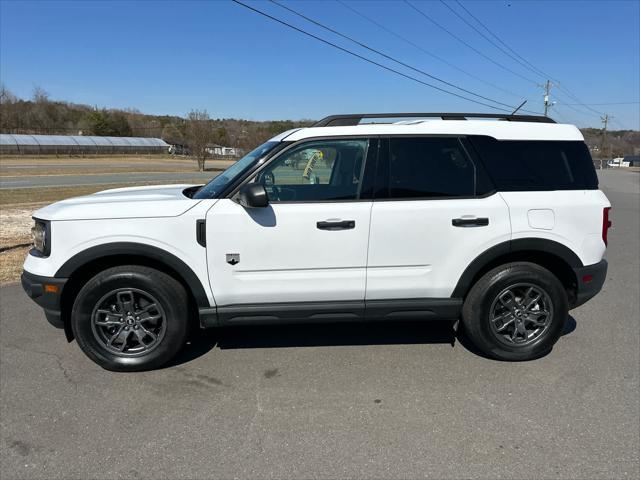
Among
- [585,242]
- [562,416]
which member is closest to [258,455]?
[562,416]

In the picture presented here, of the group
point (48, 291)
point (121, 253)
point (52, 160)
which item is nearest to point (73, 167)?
A: point (52, 160)

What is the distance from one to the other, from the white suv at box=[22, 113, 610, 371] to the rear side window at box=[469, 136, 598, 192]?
0.04ft

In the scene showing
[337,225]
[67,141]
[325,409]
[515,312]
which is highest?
[67,141]

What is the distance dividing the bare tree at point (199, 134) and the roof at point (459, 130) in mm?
40709

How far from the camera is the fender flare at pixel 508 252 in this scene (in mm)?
3664

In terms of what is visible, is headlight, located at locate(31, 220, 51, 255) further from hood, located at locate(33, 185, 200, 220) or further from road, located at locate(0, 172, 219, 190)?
road, located at locate(0, 172, 219, 190)

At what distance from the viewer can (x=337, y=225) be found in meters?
3.50

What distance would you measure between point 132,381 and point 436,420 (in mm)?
2247

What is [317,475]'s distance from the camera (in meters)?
2.50

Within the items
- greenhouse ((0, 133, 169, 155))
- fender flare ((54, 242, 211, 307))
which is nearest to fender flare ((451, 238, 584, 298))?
fender flare ((54, 242, 211, 307))

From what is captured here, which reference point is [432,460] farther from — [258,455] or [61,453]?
[61,453]

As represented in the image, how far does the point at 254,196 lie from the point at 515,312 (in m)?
2.32

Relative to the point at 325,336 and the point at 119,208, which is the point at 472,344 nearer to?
the point at 325,336

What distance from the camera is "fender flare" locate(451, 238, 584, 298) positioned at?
366 centimetres
